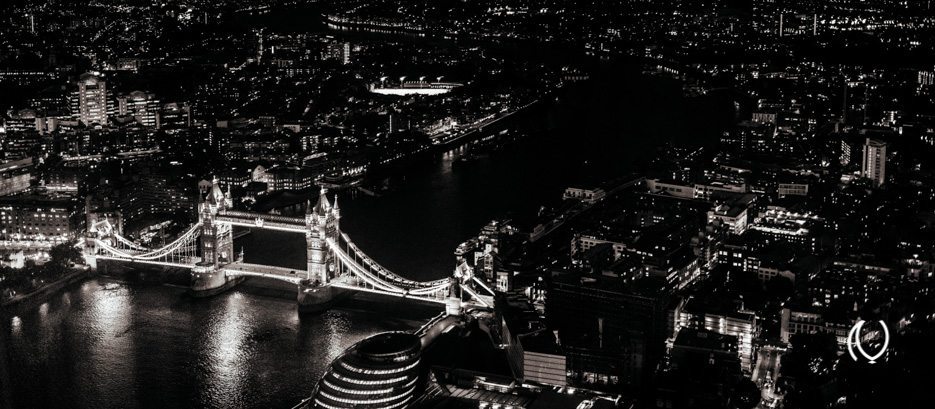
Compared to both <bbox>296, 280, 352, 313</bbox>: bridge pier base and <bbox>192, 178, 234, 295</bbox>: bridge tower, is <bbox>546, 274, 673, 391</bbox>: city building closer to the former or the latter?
<bbox>296, 280, 352, 313</bbox>: bridge pier base

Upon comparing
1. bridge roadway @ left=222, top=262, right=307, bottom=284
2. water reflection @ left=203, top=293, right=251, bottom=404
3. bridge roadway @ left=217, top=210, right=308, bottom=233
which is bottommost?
water reflection @ left=203, top=293, right=251, bottom=404

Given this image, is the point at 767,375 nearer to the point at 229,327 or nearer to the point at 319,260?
the point at 319,260

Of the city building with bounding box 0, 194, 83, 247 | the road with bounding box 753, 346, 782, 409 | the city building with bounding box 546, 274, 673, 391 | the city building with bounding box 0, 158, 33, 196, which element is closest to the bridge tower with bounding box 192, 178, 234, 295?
the city building with bounding box 0, 194, 83, 247

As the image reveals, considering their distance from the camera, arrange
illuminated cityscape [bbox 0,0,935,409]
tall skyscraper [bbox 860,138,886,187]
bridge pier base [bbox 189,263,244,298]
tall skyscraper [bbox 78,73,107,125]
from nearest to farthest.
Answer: illuminated cityscape [bbox 0,0,935,409]
bridge pier base [bbox 189,263,244,298]
tall skyscraper [bbox 860,138,886,187]
tall skyscraper [bbox 78,73,107,125]

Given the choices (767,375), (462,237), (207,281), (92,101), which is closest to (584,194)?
(462,237)

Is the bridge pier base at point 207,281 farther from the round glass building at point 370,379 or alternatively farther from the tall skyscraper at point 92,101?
the tall skyscraper at point 92,101

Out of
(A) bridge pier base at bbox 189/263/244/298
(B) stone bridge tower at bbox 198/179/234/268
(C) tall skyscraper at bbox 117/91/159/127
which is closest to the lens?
(A) bridge pier base at bbox 189/263/244/298

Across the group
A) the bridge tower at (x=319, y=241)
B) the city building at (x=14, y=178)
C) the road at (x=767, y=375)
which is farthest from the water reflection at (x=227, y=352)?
the city building at (x=14, y=178)

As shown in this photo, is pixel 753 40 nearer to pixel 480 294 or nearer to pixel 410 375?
pixel 480 294
